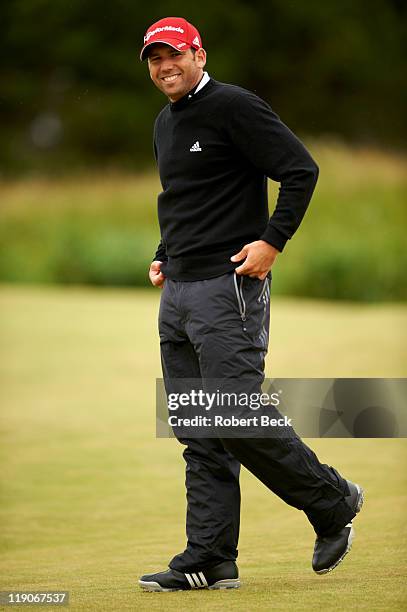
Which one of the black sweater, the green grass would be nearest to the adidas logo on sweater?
the black sweater

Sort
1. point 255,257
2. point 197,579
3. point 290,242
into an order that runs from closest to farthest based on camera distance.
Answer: point 255,257 → point 197,579 → point 290,242

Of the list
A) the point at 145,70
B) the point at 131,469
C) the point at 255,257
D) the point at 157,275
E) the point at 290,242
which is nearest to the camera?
the point at 255,257

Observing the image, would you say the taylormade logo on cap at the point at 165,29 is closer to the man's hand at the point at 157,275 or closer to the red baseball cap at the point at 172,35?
the red baseball cap at the point at 172,35

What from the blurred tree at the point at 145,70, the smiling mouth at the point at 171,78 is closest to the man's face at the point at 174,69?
the smiling mouth at the point at 171,78

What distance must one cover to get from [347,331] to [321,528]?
445cm

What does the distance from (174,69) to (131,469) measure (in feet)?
7.19

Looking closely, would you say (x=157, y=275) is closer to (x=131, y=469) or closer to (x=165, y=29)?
(x=165, y=29)

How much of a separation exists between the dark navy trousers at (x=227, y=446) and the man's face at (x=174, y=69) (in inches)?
15.6

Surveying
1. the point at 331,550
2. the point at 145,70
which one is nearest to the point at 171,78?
the point at 331,550

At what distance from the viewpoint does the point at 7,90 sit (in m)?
15.6

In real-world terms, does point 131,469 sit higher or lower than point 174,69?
lower

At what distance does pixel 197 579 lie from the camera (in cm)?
242

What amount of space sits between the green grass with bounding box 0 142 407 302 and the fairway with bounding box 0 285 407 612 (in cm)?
75

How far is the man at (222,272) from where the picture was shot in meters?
2.32
